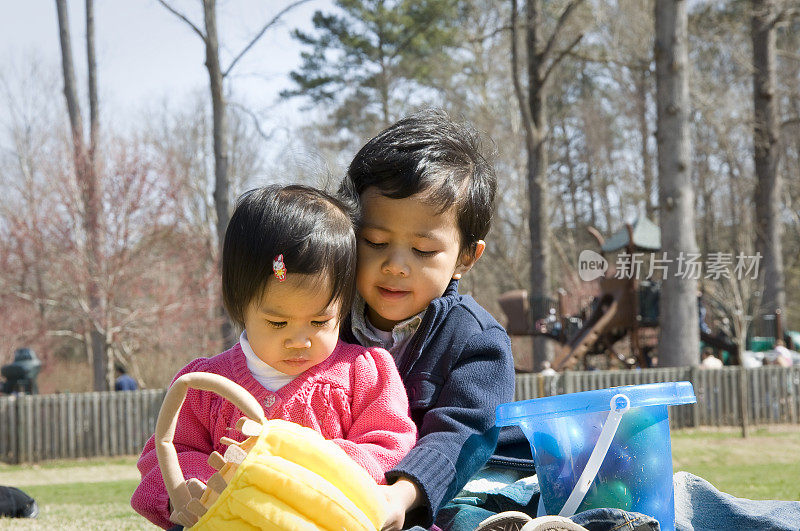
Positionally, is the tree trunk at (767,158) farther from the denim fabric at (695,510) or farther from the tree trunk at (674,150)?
the denim fabric at (695,510)

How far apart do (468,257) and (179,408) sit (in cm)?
120

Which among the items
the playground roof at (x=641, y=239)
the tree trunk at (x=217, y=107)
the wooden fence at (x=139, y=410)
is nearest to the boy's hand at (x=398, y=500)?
the wooden fence at (x=139, y=410)

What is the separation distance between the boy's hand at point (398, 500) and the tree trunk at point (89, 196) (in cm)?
1839

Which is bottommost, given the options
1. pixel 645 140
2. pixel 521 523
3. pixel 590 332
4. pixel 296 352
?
pixel 590 332

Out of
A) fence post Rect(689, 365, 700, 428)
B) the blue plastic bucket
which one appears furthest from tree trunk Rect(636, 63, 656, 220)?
the blue plastic bucket

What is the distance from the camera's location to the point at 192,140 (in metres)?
31.6

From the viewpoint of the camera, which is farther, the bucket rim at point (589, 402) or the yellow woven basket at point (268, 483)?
the bucket rim at point (589, 402)

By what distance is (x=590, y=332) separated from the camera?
1930 cm

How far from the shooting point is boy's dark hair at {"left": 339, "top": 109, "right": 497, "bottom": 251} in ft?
8.17

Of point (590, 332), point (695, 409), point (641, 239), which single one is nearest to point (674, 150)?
point (695, 409)

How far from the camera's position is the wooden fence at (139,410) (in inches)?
577

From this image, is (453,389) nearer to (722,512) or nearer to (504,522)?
(504,522)

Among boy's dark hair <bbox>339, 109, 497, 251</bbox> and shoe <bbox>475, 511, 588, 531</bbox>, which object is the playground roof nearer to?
boy's dark hair <bbox>339, 109, 497, 251</bbox>

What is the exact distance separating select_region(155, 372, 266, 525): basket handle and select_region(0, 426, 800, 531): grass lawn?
5.41 meters
